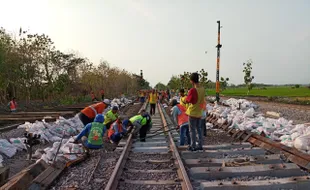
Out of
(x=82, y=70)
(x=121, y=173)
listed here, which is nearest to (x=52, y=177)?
(x=121, y=173)

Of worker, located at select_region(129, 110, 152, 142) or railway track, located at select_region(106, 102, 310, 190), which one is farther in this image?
worker, located at select_region(129, 110, 152, 142)

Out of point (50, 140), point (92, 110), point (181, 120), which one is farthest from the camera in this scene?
point (92, 110)

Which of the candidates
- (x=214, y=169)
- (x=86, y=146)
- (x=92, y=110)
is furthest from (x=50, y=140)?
(x=214, y=169)

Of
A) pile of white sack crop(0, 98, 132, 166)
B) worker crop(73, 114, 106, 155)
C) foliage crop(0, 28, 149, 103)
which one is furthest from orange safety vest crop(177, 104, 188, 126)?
foliage crop(0, 28, 149, 103)

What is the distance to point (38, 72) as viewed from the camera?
23.8 metres

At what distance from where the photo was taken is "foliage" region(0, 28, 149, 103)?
68.3 ft

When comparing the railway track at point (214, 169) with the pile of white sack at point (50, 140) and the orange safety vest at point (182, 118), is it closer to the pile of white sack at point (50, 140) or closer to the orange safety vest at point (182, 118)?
the orange safety vest at point (182, 118)

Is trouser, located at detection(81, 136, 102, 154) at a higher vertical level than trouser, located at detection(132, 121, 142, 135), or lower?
lower

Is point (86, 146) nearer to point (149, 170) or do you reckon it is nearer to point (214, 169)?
point (149, 170)

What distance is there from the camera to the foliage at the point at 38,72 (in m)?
20.8

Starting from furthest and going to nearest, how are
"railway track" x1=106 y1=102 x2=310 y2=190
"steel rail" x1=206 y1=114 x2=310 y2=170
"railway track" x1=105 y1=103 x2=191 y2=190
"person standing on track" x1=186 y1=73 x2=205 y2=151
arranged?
"person standing on track" x1=186 y1=73 x2=205 y2=151, "steel rail" x1=206 y1=114 x2=310 y2=170, "railway track" x1=105 y1=103 x2=191 y2=190, "railway track" x1=106 y1=102 x2=310 y2=190

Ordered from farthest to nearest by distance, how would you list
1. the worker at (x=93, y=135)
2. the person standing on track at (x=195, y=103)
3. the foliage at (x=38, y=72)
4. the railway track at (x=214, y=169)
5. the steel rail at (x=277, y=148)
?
1. the foliage at (x=38, y=72)
2. the worker at (x=93, y=135)
3. the person standing on track at (x=195, y=103)
4. the steel rail at (x=277, y=148)
5. the railway track at (x=214, y=169)

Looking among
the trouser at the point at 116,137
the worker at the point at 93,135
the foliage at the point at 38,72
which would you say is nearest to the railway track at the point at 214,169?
the worker at the point at 93,135

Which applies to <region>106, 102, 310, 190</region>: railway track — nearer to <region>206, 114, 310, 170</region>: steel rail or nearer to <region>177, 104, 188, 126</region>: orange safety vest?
<region>206, 114, 310, 170</region>: steel rail
